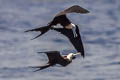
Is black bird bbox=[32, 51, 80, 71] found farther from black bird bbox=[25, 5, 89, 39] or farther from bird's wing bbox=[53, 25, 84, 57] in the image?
black bird bbox=[25, 5, 89, 39]

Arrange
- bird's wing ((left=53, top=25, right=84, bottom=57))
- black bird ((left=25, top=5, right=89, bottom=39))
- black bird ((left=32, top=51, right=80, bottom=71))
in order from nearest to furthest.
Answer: black bird ((left=25, top=5, right=89, bottom=39)) → black bird ((left=32, top=51, right=80, bottom=71)) → bird's wing ((left=53, top=25, right=84, bottom=57))

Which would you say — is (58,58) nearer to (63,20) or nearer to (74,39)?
(74,39)

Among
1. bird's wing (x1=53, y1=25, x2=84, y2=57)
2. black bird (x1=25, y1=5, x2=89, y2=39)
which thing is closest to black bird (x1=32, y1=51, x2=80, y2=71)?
bird's wing (x1=53, y1=25, x2=84, y2=57)

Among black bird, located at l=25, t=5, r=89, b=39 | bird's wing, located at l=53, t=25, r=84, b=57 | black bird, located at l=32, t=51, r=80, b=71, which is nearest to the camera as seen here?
black bird, located at l=25, t=5, r=89, b=39

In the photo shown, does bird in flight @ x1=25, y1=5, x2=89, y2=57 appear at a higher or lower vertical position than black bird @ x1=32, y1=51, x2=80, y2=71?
higher

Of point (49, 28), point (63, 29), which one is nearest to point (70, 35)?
point (63, 29)

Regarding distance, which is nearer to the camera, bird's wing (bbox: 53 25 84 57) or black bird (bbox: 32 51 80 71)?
black bird (bbox: 32 51 80 71)

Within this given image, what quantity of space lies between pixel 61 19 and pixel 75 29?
898 mm

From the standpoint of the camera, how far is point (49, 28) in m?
15.8

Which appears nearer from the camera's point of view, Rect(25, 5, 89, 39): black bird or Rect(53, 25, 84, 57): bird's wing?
Rect(25, 5, 89, 39): black bird

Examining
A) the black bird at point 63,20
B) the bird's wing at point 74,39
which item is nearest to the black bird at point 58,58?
the bird's wing at point 74,39

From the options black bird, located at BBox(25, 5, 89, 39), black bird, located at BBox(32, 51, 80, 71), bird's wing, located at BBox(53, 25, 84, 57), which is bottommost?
black bird, located at BBox(32, 51, 80, 71)

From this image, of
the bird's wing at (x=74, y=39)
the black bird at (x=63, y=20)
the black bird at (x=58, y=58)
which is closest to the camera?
the black bird at (x=63, y=20)

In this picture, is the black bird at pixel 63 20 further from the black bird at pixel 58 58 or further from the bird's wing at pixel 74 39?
the black bird at pixel 58 58
